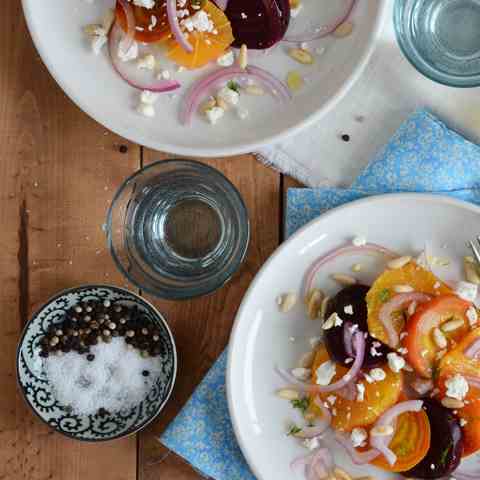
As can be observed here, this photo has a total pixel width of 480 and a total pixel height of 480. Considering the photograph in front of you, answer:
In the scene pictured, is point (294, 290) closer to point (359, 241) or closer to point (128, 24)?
point (359, 241)

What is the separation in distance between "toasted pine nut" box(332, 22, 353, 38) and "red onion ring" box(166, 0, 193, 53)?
8.8 inches

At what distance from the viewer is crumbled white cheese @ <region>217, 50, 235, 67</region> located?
1.39 m

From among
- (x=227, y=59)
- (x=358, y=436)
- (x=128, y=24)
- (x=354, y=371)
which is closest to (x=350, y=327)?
(x=354, y=371)

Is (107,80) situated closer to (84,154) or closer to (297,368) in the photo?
(84,154)

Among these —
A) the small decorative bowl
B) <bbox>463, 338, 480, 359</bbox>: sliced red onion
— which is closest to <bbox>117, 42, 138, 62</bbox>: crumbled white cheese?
the small decorative bowl

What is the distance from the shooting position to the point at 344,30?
1373 mm

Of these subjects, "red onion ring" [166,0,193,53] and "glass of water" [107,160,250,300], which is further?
"glass of water" [107,160,250,300]

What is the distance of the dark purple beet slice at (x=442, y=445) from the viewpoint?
52.8 inches

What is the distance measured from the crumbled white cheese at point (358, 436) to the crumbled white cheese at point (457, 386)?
142 mm

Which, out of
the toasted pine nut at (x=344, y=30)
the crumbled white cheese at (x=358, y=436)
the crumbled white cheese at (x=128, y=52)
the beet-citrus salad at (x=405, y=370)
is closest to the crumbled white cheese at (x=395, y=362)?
the beet-citrus salad at (x=405, y=370)

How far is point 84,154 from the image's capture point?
4.95 feet

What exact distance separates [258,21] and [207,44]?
0.27 ft

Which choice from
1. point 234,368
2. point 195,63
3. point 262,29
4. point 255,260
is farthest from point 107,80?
point 234,368

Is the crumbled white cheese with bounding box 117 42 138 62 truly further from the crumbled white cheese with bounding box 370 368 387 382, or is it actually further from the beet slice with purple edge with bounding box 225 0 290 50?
the crumbled white cheese with bounding box 370 368 387 382
